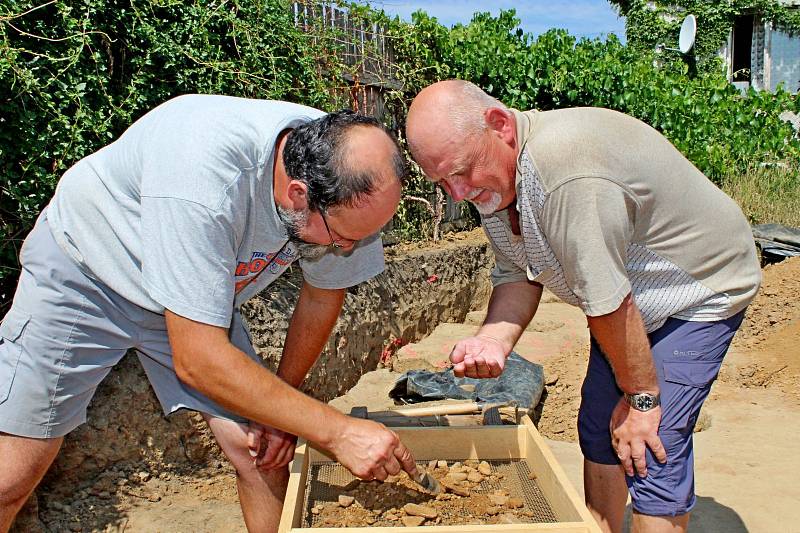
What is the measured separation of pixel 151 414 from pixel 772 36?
19.5m

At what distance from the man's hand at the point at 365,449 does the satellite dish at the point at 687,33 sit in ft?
56.3

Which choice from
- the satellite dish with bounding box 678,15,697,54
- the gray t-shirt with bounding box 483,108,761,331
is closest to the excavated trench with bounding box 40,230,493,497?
the gray t-shirt with bounding box 483,108,761,331

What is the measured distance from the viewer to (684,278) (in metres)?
2.15

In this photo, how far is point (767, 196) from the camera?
9.01 m

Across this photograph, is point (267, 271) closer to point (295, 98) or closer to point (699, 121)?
point (295, 98)

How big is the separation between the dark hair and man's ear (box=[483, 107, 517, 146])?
10.7 inches

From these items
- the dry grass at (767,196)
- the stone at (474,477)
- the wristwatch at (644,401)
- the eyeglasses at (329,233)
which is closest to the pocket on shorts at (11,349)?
the eyeglasses at (329,233)

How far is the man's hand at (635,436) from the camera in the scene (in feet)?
7.21

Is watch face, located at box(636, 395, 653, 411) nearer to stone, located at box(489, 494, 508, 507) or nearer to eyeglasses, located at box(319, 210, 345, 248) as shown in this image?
stone, located at box(489, 494, 508, 507)

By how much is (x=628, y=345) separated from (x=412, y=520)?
31.6 inches

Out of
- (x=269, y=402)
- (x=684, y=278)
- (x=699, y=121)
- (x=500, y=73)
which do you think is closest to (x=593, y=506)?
(x=684, y=278)

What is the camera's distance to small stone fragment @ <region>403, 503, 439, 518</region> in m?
2.09

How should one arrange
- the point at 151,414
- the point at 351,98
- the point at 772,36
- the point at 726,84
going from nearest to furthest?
1. the point at 151,414
2. the point at 351,98
3. the point at 726,84
4. the point at 772,36

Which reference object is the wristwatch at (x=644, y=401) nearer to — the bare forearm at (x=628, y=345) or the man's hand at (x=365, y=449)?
the bare forearm at (x=628, y=345)
